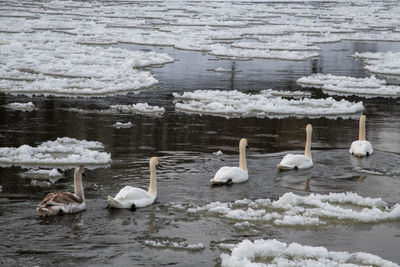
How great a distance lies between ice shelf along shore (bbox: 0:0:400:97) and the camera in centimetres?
2320

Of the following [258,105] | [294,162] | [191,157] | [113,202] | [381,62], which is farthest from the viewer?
[381,62]

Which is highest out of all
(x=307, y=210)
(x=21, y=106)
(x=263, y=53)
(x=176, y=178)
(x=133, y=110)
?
(x=263, y=53)

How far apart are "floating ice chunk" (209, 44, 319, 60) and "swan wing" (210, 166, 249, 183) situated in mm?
19520

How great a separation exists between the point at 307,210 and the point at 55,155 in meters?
5.14

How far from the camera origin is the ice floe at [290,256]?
8.25 meters

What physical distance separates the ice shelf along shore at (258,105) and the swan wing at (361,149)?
4070mm

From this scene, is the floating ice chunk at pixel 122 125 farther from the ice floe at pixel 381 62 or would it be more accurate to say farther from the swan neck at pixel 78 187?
the ice floe at pixel 381 62

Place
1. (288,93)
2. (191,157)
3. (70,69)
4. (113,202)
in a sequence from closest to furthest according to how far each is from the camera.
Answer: (113,202)
(191,157)
(288,93)
(70,69)

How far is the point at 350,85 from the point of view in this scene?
894 inches

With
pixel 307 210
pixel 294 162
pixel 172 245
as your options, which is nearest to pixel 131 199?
pixel 172 245

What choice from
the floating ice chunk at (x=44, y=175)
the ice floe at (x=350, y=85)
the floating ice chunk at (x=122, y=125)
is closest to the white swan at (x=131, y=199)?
the floating ice chunk at (x=44, y=175)

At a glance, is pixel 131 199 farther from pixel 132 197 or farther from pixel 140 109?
pixel 140 109

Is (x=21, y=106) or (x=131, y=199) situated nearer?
(x=131, y=199)

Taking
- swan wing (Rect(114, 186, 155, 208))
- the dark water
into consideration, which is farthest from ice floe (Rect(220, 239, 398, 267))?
swan wing (Rect(114, 186, 155, 208))
